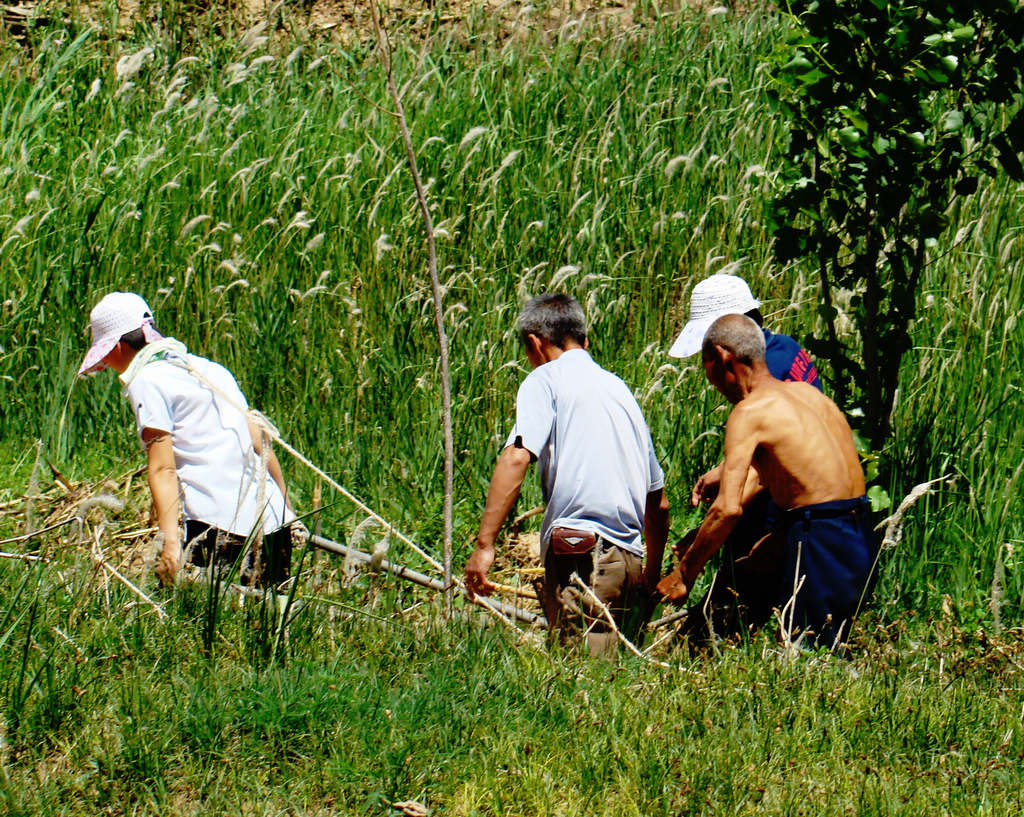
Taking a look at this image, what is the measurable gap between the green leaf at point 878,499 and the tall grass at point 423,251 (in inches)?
10.5

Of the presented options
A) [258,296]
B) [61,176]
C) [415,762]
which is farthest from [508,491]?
[61,176]

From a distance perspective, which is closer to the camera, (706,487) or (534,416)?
(534,416)

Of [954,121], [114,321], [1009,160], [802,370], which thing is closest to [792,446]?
[802,370]

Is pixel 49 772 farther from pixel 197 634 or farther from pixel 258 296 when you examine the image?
pixel 258 296

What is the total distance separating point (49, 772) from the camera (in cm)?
319

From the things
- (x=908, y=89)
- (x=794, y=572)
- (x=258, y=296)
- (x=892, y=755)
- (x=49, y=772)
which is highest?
(x=908, y=89)

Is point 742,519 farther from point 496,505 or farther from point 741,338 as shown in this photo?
point 496,505

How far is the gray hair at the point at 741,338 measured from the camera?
14.6 feet

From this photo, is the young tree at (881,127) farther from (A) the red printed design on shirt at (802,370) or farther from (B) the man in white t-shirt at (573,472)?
(B) the man in white t-shirt at (573,472)

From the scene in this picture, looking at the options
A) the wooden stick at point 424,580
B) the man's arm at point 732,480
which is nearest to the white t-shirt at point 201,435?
the wooden stick at point 424,580

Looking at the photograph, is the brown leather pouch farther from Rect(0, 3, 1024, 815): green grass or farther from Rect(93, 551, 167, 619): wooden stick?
Rect(93, 551, 167, 619): wooden stick

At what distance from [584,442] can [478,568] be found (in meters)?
0.64

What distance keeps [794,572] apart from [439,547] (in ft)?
6.54

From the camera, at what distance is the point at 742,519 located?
5.05 meters
